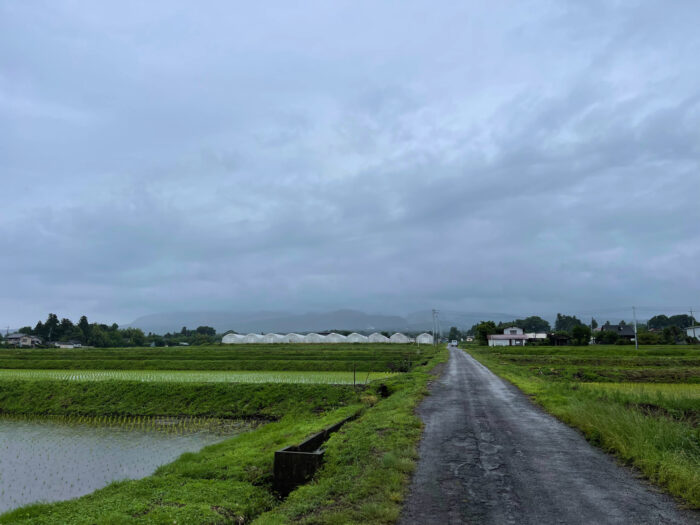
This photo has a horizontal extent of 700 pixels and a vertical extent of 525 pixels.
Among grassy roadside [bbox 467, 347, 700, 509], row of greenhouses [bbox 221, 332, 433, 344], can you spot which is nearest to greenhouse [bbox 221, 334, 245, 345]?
row of greenhouses [bbox 221, 332, 433, 344]

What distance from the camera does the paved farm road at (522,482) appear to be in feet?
22.6

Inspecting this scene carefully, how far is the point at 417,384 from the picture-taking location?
84.7 ft

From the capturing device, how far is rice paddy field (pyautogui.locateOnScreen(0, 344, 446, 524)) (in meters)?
8.38

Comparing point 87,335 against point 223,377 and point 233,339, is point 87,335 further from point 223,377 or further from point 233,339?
point 223,377

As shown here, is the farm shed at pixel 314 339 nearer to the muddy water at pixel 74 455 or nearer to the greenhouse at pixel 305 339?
the greenhouse at pixel 305 339

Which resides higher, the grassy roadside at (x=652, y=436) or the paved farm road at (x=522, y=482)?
the grassy roadside at (x=652, y=436)

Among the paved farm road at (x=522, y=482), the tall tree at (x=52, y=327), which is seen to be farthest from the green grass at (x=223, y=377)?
the tall tree at (x=52, y=327)

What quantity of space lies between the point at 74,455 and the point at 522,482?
653 inches

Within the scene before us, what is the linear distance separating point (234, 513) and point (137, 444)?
12.7 metres

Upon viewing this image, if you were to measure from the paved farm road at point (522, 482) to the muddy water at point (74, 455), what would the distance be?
982 centimetres

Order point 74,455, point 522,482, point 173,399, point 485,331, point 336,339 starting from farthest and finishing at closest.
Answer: point 336,339 → point 485,331 → point 173,399 → point 74,455 → point 522,482

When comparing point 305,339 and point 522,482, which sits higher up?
point 522,482

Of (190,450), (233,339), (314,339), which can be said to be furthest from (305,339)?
(190,450)

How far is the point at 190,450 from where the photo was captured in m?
17.8
